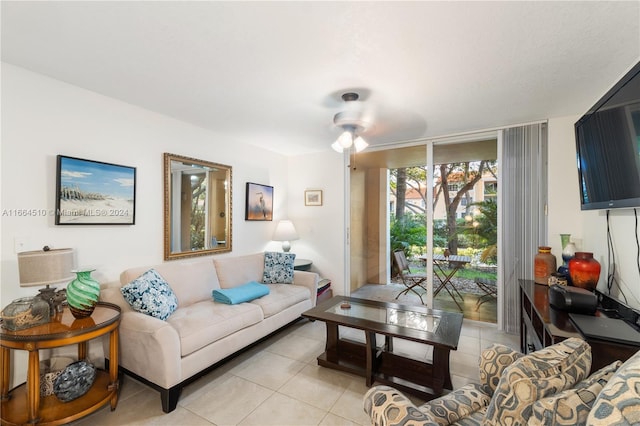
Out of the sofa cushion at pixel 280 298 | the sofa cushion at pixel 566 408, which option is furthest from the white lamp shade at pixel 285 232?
the sofa cushion at pixel 566 408

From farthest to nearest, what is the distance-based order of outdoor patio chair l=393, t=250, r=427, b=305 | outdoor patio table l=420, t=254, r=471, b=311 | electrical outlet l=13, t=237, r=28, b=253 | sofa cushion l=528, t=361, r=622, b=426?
1. outdoor patio chair l=393, t=250, r=427, b=305
2. outdoor patio table l=420, t=254, r=471, b=311
3. electrical outlet l=13, t=237, r=28, b=253
4. sofa cushion l=528, t=361, r=622, b=426

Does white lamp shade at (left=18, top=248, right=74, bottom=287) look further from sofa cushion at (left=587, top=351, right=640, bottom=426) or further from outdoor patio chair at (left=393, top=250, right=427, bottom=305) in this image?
outdoor patio chair at (left=393, top=250, right=427, bottom=305)

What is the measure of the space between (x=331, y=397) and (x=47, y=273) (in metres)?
2.13

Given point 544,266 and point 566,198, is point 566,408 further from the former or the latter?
point 566,198

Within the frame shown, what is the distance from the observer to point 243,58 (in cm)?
186

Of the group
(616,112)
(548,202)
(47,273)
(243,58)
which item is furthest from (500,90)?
(47,273)

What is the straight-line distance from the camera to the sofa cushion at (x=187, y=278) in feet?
8.25

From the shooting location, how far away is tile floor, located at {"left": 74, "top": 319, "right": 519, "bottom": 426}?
73.4 inches

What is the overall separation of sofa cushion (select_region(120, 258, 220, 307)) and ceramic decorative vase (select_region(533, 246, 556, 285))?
332cm

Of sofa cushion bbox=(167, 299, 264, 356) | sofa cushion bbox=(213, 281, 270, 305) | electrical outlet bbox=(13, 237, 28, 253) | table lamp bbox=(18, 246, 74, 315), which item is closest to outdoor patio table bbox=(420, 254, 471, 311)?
sofa cushion bbox=(213, 281, 270, 305)

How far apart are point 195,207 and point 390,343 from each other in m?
2.59

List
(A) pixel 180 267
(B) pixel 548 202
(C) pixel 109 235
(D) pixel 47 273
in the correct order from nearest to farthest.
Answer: (D) pixel 47 273, (C) pixel 109 235, (A) pixel 180 267, (B) pixel 548 202

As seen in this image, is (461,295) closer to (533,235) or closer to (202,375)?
(533,235)

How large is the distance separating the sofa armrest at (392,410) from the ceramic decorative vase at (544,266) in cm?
237
